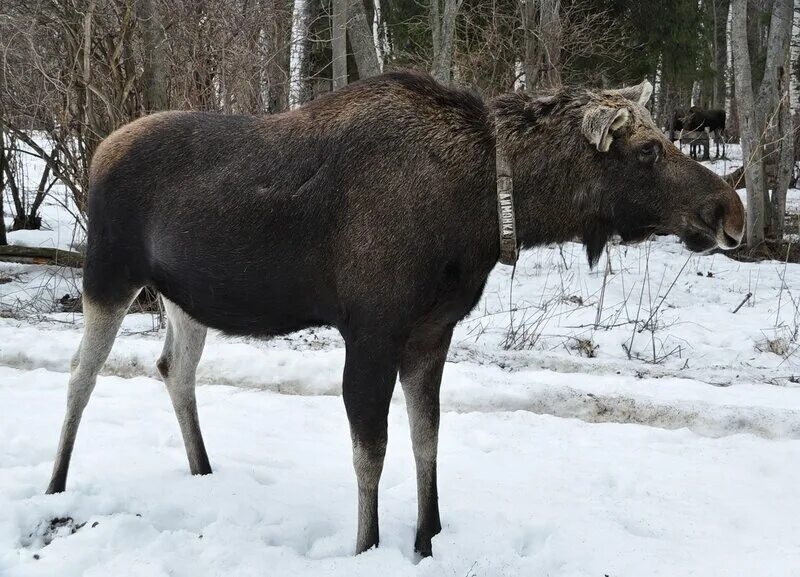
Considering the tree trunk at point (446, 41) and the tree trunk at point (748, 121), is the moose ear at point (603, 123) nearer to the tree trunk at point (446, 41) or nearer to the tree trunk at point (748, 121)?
the tree trunk at point (446, 41)

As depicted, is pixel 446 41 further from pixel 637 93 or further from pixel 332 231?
pixel 332 231

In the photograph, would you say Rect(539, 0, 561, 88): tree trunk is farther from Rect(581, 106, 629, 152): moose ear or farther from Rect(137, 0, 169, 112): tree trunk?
Rect(581, 106, 629, 152): moose ear

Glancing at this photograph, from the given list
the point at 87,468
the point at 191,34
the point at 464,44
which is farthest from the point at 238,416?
the point at 464,44

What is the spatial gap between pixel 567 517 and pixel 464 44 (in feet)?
42.7

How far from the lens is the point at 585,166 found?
341 centimetres

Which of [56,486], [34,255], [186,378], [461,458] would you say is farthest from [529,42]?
[56,486]

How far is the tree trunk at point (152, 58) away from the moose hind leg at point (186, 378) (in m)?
4.61

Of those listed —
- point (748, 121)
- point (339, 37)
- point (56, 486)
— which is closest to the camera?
point (56, 486)

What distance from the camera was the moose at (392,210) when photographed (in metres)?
3.34

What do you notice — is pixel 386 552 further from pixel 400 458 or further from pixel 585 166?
pixel 585 166

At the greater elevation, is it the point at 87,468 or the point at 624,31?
the point at 624,31

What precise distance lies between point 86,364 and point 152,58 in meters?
5.04

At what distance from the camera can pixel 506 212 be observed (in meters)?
3.32

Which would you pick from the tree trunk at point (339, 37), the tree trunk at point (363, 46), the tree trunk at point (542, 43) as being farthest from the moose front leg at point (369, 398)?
the tree trunk at point (363, 46)
